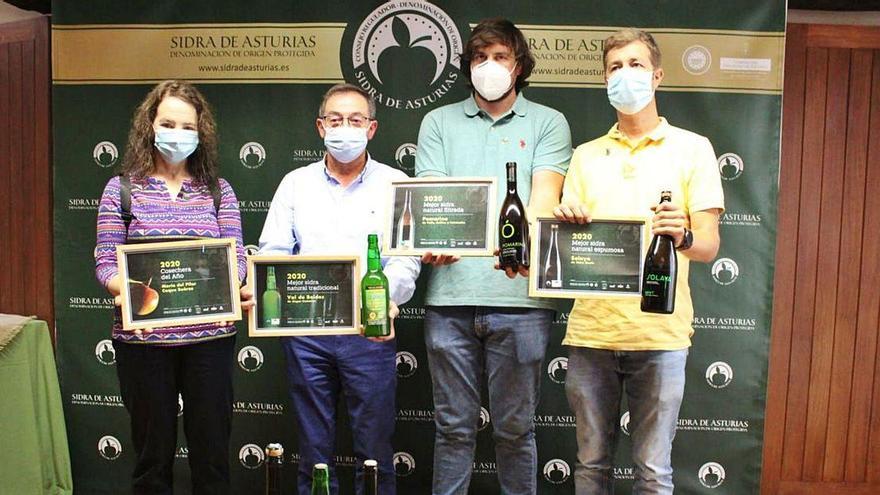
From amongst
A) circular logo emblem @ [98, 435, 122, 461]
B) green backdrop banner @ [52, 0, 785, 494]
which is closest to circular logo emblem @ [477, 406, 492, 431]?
green backdrop banner @ [52, 0, 785, 494]

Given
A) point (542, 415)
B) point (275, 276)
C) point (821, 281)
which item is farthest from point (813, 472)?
point (275, 276)

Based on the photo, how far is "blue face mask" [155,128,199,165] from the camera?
2.52 m

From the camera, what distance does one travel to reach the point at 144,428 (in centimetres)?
259

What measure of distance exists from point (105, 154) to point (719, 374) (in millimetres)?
3299

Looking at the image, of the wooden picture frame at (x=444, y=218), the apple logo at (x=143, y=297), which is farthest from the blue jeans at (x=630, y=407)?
the apple logo at (x=143, y=297)

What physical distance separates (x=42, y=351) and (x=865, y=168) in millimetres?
4175

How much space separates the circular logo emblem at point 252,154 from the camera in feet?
11.5

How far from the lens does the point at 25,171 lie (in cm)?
388

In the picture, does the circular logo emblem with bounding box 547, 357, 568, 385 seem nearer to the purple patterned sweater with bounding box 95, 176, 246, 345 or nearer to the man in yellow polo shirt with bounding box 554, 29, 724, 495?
the man in yellow polo shirt with bounding box 554, 29, 724, 495

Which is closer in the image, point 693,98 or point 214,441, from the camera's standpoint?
point 214,441

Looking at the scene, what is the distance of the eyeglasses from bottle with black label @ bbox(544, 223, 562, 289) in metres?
0.87

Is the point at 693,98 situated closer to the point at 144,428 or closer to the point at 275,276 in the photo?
the point at 275,276

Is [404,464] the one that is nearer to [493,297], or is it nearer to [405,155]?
[493,297]

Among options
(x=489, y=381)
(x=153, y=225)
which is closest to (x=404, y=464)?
(x=489, y=381)
